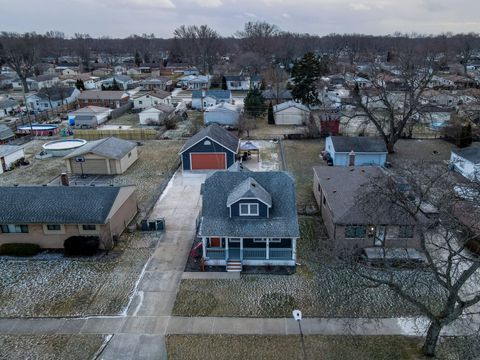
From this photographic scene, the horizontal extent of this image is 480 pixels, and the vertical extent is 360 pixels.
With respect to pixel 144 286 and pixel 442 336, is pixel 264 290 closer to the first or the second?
pixel 144 286

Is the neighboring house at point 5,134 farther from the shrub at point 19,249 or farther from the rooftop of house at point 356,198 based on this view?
the rooftop of house at point 356,198

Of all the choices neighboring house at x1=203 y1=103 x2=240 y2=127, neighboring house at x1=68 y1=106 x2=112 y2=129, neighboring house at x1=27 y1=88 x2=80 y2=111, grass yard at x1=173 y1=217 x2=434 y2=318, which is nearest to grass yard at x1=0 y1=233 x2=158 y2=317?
grass yard at x1=173 y1=217 x2=434 y2=318

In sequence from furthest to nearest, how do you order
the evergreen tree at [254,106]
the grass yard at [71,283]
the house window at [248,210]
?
the evergreen tree at [254,106]
the house window at [248,210]
the grass yard at [71,283]

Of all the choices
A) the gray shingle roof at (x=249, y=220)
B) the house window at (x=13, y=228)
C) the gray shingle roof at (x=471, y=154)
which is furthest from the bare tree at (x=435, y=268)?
the house window at (x=13, y=228)

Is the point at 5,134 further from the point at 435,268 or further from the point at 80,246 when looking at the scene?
the point at 435,268

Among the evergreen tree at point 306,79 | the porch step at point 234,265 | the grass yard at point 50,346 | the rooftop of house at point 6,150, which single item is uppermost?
the evergreen tree at point 306,79

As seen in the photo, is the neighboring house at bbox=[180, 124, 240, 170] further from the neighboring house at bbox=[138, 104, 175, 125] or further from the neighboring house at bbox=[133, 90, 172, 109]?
the neighboring house at bbox=[133, 90, 172, 109]

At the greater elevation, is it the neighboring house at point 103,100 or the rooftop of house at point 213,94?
the rooftop of house at point 213,94
